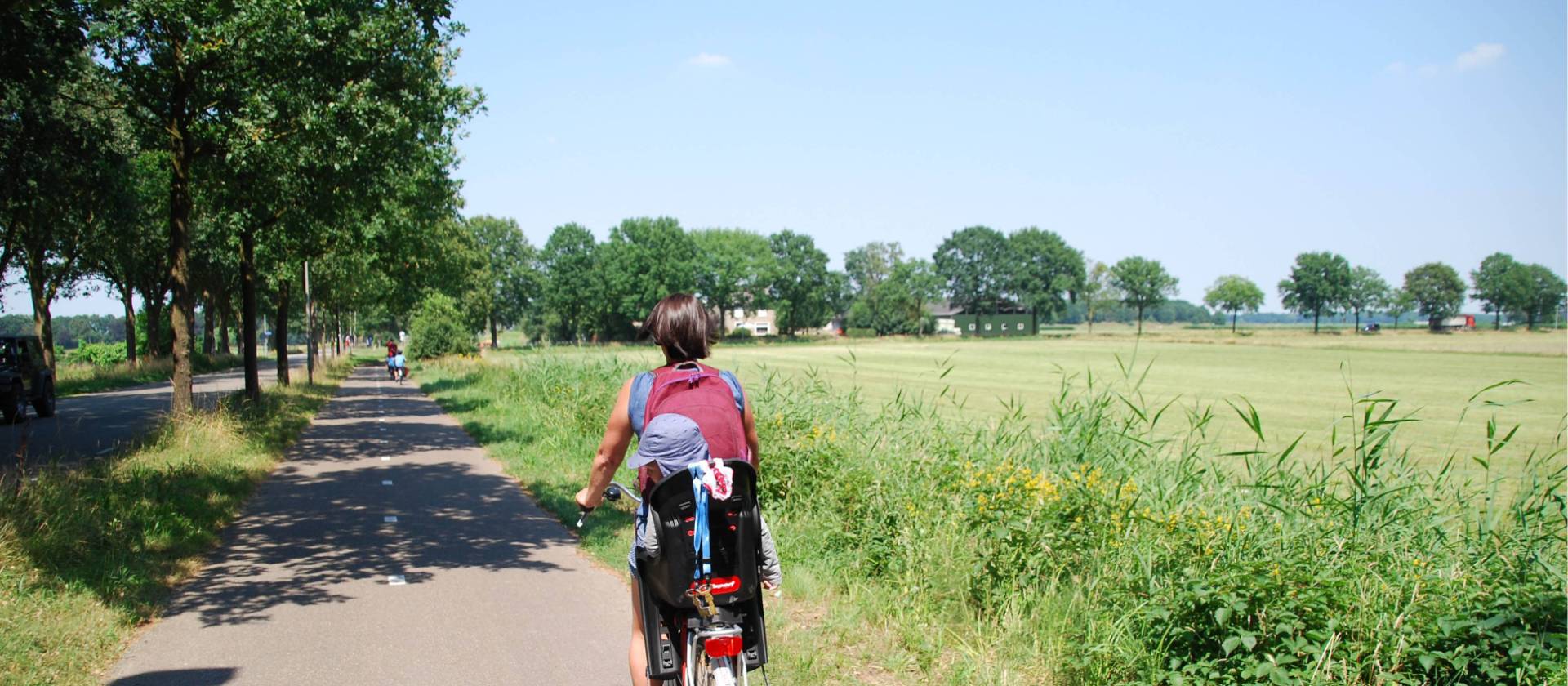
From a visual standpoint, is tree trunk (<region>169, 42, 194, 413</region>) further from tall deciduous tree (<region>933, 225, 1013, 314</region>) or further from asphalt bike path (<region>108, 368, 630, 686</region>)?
tall deciduous tree (<region>933, 225, 1013, 314</region>)

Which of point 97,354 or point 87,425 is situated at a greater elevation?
point 97,354

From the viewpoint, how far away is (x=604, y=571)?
7242 millimetres

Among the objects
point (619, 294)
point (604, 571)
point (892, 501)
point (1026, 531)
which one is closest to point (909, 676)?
point (1026, 531)

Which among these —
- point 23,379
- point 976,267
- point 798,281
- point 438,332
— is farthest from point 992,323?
point 23,379

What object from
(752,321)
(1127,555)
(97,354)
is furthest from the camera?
(752,321)

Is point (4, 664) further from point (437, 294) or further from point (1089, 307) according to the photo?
point (1089, 307)

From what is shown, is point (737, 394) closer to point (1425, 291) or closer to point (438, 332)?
point (438, 332)

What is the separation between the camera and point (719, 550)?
3029mm

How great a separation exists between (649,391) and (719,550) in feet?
1.99

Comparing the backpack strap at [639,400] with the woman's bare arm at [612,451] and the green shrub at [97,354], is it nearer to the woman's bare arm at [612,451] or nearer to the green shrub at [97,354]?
the woman's bare arm at [612,451]

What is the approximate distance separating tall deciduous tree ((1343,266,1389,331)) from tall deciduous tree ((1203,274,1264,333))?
46.5m

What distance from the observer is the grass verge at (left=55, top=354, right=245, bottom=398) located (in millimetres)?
30688

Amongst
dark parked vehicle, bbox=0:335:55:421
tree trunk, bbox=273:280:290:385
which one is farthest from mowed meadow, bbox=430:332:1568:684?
tree trunk, bbox=273:280:290:385

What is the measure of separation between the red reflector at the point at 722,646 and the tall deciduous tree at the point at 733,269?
103321 mm
